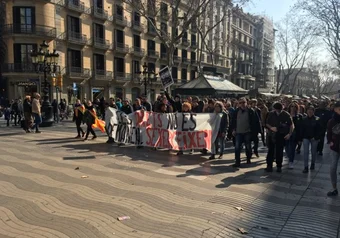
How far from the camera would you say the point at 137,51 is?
4725 cm

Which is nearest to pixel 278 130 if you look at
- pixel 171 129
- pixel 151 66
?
pixel 171 129

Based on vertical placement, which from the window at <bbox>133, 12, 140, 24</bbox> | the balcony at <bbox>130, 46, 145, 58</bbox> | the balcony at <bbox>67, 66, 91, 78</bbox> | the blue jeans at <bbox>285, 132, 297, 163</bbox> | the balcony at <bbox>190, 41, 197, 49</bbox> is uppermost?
the window at <bbox>133, 12, 140, 24</bbox>

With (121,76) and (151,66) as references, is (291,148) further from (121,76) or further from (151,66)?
(151,66)

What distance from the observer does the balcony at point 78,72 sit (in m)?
36.3

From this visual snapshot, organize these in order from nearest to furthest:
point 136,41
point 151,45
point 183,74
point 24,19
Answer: point 24,19 → point 136,41 → point 151,45 → point 183,74

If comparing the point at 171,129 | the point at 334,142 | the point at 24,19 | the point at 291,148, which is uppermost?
the point at 24,19

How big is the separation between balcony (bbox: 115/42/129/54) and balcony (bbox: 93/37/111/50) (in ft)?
5.51

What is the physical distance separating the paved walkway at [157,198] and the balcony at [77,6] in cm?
3138

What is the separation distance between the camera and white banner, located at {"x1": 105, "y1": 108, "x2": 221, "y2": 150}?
9242mm

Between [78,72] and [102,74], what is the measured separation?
4.17 meters

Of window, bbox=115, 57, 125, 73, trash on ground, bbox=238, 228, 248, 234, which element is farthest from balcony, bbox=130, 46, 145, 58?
trash on ground, bbox=238, 228, 248, 234

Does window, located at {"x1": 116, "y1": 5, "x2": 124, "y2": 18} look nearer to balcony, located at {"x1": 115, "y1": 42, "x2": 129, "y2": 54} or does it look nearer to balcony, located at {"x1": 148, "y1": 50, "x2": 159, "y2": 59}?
balcony, located at {"x1": 115, "y1": 42, "x2": 129, "y2": 54}

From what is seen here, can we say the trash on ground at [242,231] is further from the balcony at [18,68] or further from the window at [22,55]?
the window at [22,55]

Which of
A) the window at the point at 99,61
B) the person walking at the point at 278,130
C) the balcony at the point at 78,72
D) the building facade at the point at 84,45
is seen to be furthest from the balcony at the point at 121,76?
the person walking at the point at 278,130
